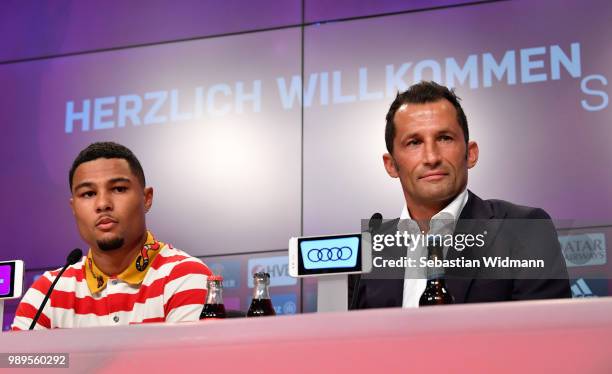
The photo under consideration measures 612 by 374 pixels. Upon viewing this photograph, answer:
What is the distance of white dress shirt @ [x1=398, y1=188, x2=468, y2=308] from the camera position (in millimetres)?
1729

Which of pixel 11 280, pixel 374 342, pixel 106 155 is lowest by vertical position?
pixel 374 342

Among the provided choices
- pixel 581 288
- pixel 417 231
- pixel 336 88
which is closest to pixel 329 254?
pixel 417 231

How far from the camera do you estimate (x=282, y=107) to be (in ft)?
10.3

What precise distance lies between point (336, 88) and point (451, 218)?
4.31 feet

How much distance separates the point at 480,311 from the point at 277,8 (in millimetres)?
2412

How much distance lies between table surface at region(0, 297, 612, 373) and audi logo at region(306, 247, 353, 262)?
339 mm

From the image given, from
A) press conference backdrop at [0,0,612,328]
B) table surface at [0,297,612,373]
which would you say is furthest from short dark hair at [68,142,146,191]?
table surface at [0,297,612,373]

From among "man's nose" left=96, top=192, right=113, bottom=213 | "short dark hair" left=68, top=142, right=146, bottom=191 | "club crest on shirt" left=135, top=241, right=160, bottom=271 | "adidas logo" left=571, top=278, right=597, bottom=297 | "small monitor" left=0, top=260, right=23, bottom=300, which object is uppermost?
"short dark hair" left=68, top=142, right=146, bottom=191

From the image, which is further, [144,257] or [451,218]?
[144,257]

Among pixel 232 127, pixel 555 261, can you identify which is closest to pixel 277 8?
pixel 232 127

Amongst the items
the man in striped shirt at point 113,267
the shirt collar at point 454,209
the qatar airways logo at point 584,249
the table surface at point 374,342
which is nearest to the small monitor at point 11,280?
the table surface at point 374,342

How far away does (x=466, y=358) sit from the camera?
0.97 meters

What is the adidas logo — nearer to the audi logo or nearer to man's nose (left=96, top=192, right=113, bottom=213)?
man's nose (left=96, top=192, right=113, bottom=213)

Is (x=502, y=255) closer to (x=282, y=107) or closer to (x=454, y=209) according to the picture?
(x=454, y=209)
